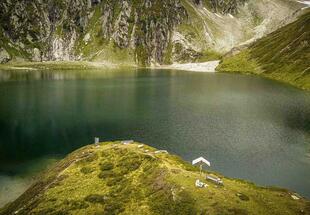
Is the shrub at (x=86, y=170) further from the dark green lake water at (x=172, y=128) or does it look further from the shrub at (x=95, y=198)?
the dark green lake water at (x=172, y=128)

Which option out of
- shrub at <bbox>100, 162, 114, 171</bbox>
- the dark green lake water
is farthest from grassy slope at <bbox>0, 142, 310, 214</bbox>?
the dark green lake water

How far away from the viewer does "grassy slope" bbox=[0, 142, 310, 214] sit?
43469mm

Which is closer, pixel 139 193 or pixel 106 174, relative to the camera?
pixel 139 193

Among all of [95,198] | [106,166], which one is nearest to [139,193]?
[95,198]

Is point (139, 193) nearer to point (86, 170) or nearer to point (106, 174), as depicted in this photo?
point (106, 174)

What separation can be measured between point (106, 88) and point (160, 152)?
131362 mm

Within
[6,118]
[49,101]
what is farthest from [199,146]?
[49,101]

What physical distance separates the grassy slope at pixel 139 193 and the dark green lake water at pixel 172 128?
1307 cm

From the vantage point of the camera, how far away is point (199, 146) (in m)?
85.6

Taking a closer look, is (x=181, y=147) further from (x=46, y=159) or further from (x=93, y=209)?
(x=93, y=209)

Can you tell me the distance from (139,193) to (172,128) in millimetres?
56052

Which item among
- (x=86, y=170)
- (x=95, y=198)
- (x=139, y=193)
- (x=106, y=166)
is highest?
(x=106, y=166)

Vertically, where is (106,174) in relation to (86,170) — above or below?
above

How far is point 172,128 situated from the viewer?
339 feet
